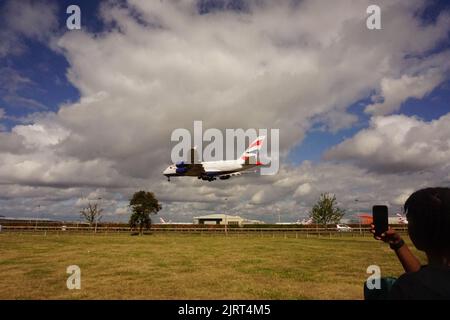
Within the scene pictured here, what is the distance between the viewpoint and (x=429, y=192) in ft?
7.84

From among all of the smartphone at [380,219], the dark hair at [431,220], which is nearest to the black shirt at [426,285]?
the dark hair at [431,220]

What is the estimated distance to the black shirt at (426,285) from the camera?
7.04ft

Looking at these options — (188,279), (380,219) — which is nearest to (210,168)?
(188,279)

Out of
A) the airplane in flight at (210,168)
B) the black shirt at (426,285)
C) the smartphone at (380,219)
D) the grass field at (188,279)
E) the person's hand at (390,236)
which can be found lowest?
the grass field at (188,279)

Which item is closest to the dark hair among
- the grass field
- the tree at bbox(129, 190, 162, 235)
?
the grass field

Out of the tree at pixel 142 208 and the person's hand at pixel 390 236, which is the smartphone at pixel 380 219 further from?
the tree at pixel 142 208

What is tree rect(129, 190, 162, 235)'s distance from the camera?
215 ft

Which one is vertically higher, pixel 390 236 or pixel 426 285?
pixel 390 236

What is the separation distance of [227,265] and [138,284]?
672 cm

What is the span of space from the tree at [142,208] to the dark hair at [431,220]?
2599 inches

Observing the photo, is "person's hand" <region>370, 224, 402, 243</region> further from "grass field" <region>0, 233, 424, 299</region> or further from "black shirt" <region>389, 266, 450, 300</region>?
"grass field" <region>0, 233, 424, 299</region>

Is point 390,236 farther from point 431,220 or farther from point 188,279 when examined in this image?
point 188,279

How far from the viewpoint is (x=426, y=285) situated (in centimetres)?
217

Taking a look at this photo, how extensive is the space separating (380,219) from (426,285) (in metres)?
0.91
